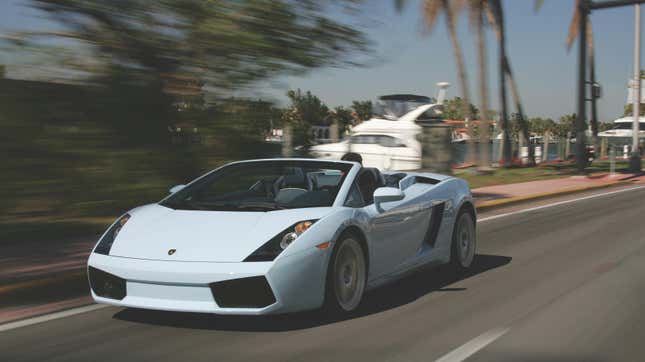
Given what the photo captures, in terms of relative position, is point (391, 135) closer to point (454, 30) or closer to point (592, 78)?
point (454, 30)

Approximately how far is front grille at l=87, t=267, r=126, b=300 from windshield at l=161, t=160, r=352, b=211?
0.93 metres

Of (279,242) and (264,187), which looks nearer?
(279,242)

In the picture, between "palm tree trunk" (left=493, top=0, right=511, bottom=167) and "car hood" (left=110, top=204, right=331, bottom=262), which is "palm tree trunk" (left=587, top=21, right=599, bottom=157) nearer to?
"palm tree trunk" (left=493, top=0, right=511, bottom=167)

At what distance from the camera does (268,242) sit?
4.89 metres

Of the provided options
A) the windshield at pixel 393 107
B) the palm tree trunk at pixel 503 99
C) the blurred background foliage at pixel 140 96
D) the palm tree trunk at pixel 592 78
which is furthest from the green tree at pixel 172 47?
the palm tree trunk at pixel 592 78

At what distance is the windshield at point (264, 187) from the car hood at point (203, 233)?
20cm

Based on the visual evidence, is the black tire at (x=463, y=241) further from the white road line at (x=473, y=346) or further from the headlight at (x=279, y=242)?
the headlight at (x=279, y=242)

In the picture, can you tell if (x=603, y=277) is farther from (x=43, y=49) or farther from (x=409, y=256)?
(x=43, y=49)

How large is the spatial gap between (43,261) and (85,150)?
2.65m

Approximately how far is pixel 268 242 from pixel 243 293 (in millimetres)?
364

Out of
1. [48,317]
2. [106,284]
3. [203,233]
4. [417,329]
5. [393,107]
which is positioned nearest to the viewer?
[106,284]

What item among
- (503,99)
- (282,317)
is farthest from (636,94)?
(282,317)

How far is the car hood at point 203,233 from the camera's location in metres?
4.87

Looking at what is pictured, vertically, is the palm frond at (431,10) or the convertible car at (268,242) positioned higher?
the palm frond at (431,10)
